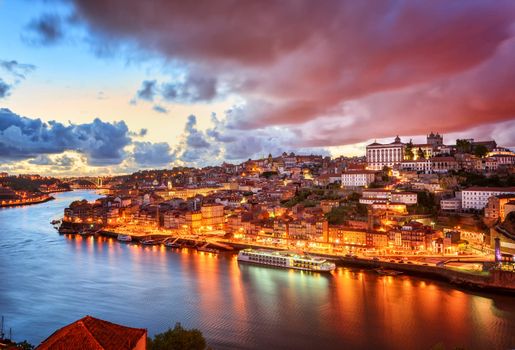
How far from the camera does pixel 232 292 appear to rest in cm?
1083

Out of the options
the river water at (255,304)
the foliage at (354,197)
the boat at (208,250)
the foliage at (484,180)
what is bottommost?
the river water at (255,304)

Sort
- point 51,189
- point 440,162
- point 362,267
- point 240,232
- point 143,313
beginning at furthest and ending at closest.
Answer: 1. point 51,189
2. point 440,162
3. point 240,232
4. point 362,267
5. point 143,313

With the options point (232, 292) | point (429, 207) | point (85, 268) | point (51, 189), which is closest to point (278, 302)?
point (232, 292)

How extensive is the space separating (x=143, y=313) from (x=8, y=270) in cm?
664

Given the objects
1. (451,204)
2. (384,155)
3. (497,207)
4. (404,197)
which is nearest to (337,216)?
(404,197)

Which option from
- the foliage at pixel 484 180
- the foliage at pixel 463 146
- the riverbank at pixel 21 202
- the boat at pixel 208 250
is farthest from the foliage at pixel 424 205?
the riverbank at pixel 21 202

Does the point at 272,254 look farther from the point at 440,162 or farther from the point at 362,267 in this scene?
the point at 440,162

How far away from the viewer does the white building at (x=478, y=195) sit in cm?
1565

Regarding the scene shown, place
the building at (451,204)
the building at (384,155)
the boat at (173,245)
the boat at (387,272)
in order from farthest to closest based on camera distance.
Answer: the building at (384,155) < the boat at (173,245) < the building at (451,204) < the boat at (387,272)

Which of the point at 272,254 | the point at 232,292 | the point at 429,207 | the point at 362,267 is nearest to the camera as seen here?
the point at 232,292

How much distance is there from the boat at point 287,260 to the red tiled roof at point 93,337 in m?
10.1

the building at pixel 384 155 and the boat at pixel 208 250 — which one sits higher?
the building at pixel 384 155

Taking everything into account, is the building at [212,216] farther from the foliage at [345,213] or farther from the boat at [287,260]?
the boat at [287,260]

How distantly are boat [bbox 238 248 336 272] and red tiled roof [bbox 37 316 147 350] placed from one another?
399 inches
